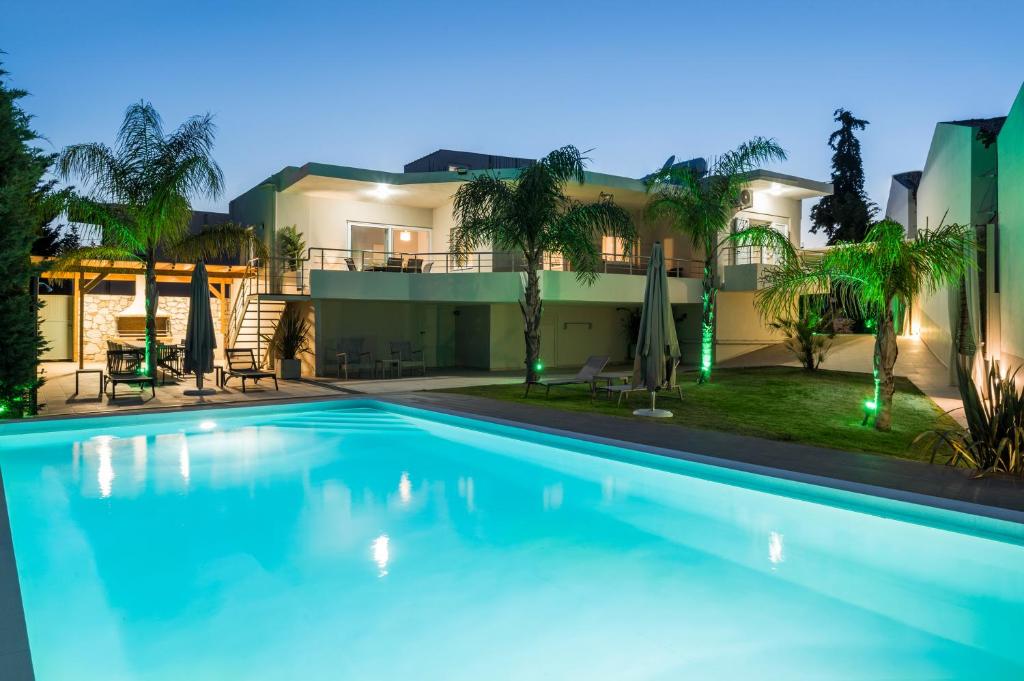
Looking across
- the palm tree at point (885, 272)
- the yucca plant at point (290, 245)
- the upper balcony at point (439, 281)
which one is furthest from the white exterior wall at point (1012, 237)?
the yucca plant at point (290, 245)

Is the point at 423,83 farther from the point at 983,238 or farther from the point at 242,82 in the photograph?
the point at 983,238

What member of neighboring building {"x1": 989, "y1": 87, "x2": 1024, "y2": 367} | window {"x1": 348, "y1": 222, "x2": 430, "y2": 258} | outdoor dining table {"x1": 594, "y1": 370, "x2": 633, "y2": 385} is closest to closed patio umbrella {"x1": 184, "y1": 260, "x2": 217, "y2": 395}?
outdoor dining table {"x1": 594, "y1": 370, "x2": 633, "y2": 385}

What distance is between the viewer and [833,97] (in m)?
36.7

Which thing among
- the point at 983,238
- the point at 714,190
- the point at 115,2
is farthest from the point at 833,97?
the point at 115,2

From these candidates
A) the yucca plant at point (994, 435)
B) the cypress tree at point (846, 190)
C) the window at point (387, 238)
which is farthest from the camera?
the cypress tree at point (846, 190)

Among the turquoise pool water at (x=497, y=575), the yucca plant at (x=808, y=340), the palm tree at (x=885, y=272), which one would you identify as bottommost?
the turquoise pool water at (x=497, y=575)

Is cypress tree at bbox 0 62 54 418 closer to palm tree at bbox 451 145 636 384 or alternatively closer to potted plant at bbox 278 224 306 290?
palm tree at bbox 451 145 636 384

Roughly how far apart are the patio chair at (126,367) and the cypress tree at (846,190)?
3152 centimetres

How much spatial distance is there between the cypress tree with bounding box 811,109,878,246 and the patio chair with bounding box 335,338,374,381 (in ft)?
84.3

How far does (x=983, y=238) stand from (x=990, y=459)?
6.53 metres

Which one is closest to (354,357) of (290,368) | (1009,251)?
(290,368)

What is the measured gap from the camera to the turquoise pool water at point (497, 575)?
4.01 meters

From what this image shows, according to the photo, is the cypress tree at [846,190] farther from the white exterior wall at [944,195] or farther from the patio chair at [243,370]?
the patio chair at [243,370]

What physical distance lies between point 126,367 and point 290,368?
3581 millimetres
